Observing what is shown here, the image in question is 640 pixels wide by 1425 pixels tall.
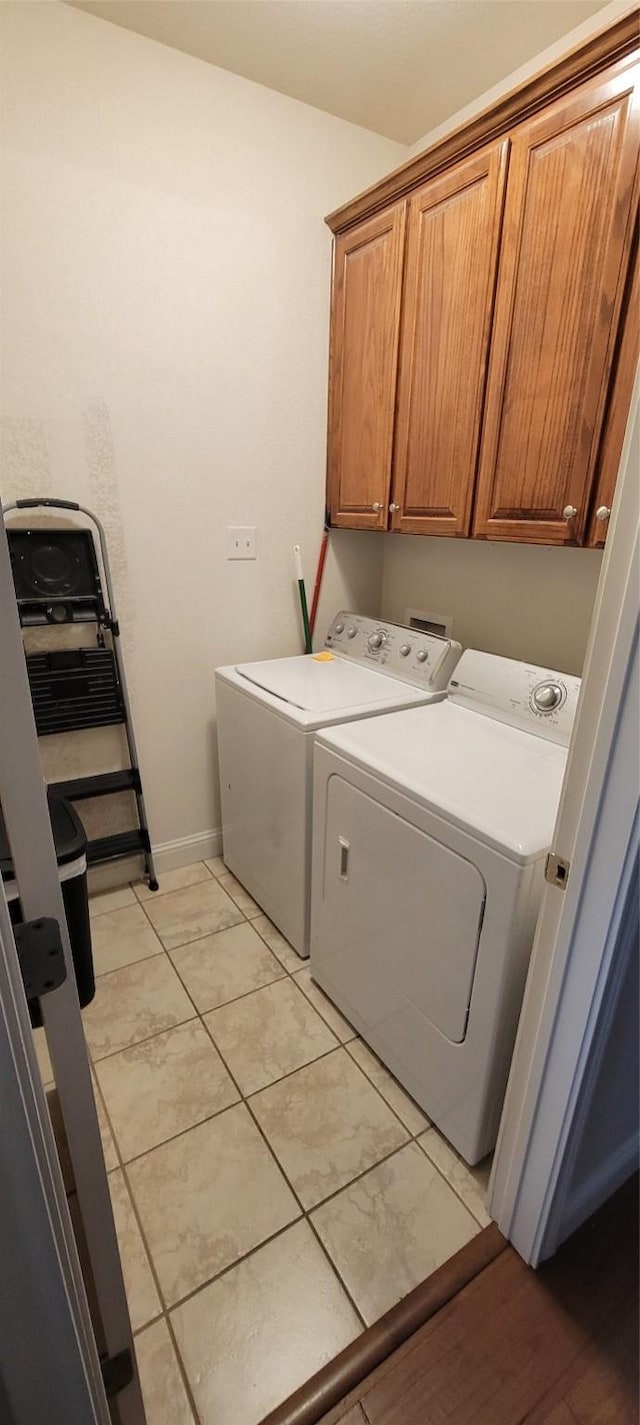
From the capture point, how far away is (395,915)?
134cm

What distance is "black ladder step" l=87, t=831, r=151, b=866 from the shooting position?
2.06 metres

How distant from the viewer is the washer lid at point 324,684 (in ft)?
5.71

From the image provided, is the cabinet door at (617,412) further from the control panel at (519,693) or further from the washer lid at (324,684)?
the washer lid at (324,684)

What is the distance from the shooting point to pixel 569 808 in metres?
0.87

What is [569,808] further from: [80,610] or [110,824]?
[110,824]

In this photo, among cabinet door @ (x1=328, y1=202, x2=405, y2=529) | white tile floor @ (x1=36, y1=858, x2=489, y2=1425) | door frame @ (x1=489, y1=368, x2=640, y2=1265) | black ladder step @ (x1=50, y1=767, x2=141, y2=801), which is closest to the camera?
door frame @ (x1=489, y1=368, x2=640, y2=1265)

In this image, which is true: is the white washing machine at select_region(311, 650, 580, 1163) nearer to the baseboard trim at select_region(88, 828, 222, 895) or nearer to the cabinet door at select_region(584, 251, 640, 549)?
the cabinet door at select_region(584, 251, 640, 549)

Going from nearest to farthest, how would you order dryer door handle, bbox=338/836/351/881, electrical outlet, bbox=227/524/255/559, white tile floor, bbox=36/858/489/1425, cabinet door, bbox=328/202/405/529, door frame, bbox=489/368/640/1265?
door frame, bbox=489/368/640/1265 < white tile floor, bbox=36/858/489/1425 < dryer door handle, bbox=338/836/351/881 < cabinet door, bbox=328/202/405/529 < electrical outlet, bbox=227/524/255/559

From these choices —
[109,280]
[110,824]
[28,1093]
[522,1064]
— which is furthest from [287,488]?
[28,1093]

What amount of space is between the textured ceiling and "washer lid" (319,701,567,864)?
5.90 feet

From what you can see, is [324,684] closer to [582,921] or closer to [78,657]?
Result: [78,657]

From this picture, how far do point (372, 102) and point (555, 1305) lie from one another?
3.09m

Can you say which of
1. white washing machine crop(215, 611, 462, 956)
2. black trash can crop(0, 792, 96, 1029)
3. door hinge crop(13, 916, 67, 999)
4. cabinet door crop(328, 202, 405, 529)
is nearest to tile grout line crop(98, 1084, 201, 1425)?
black trash can crop(0, 792, 96, 1029)

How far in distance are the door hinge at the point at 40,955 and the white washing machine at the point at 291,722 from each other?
1009 mm
